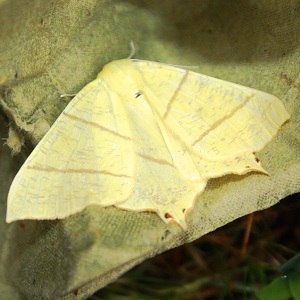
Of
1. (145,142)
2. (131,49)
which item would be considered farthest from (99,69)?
(145,142)

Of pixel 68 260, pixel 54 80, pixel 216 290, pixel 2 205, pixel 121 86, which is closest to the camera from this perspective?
pixel 68 260

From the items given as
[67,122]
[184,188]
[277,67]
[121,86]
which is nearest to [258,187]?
[184,188]

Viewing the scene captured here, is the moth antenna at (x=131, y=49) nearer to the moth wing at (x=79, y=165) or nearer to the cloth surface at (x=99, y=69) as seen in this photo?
the cloth surface at (x=99, y=69)

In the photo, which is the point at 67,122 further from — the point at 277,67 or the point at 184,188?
the point at 277,67

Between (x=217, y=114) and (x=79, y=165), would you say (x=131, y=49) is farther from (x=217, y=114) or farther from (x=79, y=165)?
(x=79, y=165)

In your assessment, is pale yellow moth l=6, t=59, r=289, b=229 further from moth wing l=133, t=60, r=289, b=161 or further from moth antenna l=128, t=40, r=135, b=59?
moth antenna l=128, t=40, r=135, b=59

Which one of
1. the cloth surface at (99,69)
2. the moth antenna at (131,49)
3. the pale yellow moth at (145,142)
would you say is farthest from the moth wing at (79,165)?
the moth antenna at (131,49)

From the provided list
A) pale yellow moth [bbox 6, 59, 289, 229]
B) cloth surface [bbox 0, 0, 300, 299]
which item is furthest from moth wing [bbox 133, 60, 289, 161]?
cloth surface [bbox 0, 0, 300, 299]
